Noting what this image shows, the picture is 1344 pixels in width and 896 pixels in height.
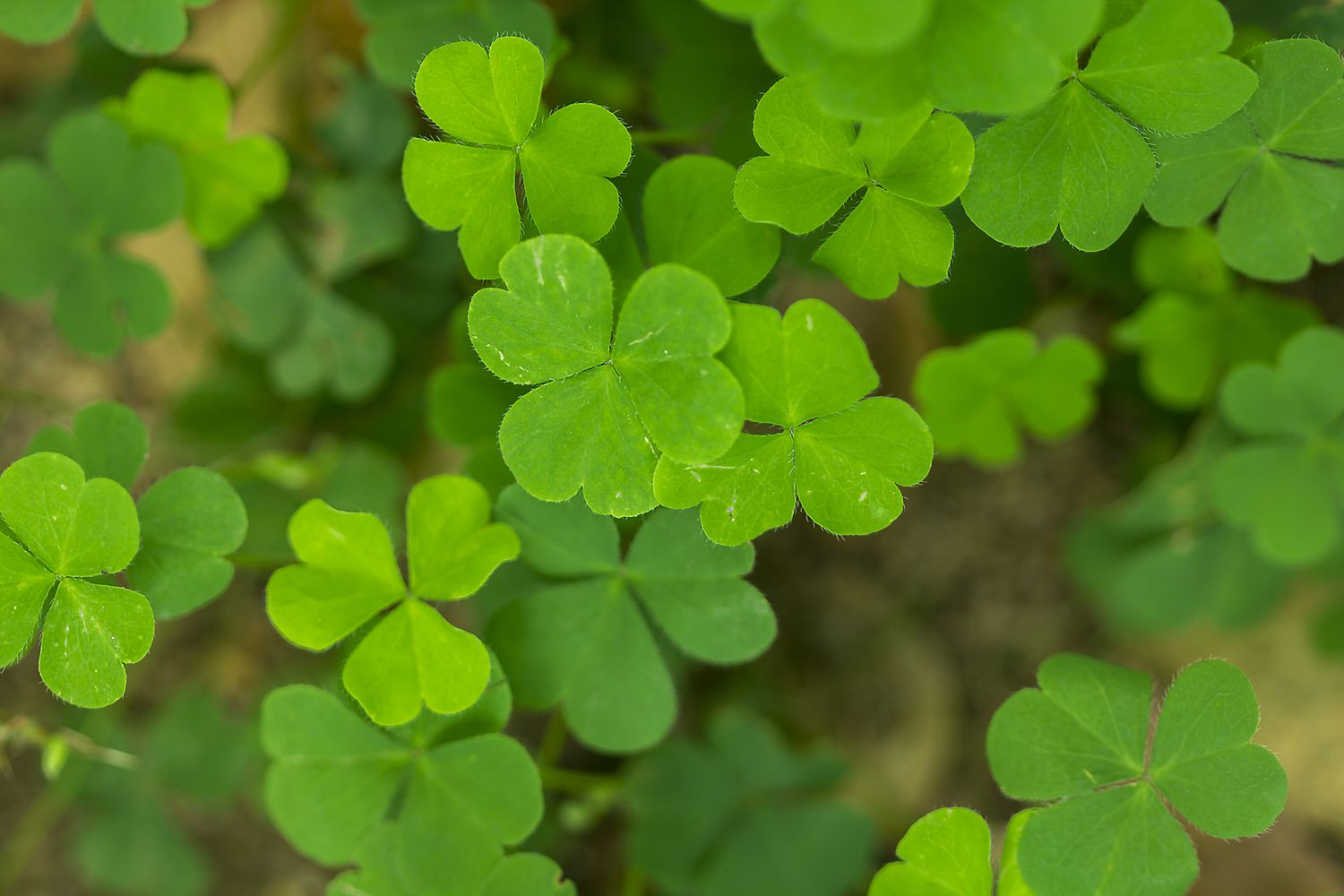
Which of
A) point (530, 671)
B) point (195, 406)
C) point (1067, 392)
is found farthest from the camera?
point (195, 406)

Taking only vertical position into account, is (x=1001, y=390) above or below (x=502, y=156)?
below

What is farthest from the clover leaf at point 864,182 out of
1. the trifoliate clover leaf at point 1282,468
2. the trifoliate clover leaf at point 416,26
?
the trifoliate clover leaf at point 1282,468

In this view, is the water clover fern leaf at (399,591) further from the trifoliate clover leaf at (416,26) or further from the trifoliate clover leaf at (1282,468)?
the trifoliate clover leaf at (1282,468)

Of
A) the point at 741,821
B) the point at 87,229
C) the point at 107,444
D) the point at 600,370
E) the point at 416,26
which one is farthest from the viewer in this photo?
the point at 741,821

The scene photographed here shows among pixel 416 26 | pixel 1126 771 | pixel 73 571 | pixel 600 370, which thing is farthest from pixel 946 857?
pixel 416 26

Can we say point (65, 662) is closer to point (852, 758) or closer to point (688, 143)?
point (688, 143)

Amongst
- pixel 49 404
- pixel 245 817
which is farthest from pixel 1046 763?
pixel 245 817

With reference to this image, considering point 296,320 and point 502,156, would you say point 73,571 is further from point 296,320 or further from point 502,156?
point 296,320
